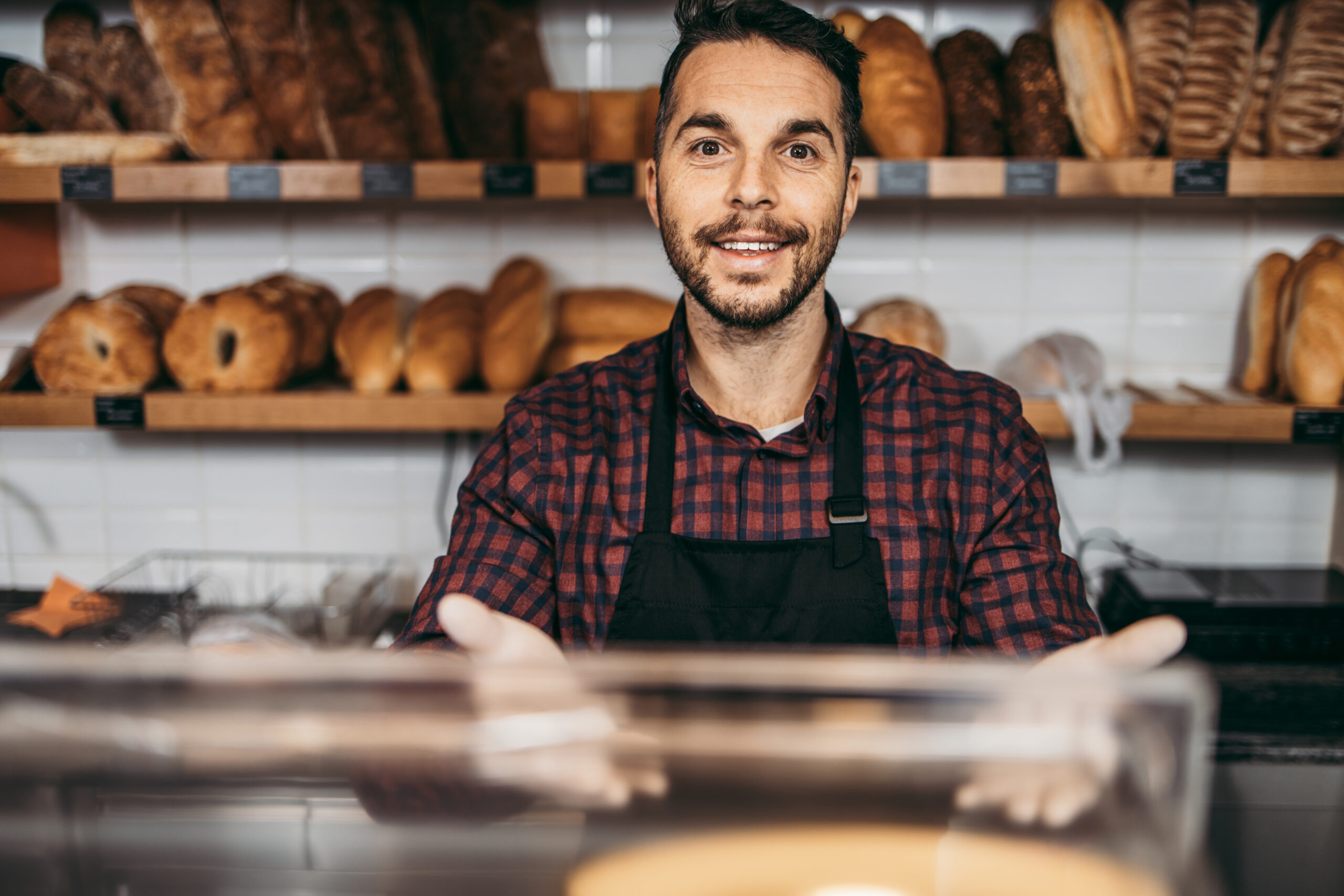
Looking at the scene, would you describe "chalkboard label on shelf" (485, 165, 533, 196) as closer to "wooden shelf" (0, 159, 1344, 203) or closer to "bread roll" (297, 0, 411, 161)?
"wooden shelf" (0, 159, 1344, 203)

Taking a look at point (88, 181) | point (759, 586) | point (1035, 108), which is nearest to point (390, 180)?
point (88, 181)

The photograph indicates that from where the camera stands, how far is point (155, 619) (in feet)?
6.21

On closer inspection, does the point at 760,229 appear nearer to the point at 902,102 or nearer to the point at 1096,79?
the point at 902,102

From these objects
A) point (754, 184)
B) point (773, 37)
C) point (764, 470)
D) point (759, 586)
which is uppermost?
point (773, 37)

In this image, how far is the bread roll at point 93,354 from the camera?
182 cm

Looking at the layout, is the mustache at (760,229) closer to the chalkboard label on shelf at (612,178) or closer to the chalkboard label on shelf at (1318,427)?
the chalkboard label on shelf at (612,178)

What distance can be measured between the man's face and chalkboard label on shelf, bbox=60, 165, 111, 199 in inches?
45.2

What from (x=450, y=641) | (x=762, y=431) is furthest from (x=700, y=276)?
(x=450, y=641)

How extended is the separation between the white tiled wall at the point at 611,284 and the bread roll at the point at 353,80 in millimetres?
326

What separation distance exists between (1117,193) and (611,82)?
107 cm

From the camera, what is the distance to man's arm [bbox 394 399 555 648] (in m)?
1.20

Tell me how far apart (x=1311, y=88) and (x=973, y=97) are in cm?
59

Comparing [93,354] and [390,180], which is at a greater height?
[390,180]

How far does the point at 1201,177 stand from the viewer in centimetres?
164
